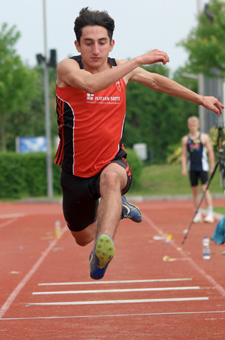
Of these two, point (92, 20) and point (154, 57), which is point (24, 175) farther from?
point (154, 57)

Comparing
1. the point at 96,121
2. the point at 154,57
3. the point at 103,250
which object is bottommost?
the point at 103,250

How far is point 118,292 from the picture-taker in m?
6.12

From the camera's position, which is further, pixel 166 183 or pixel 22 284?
pixel 166 183

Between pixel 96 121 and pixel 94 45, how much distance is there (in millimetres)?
584

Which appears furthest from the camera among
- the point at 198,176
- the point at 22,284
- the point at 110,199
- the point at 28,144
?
the point at 28,144

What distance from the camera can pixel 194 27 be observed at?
26672 mm

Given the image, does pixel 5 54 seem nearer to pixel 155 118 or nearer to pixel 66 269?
pixel 66 269

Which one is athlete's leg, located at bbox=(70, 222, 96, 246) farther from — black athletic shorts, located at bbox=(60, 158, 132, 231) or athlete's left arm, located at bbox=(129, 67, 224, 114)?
athlete's left arm, located at bbox=(129, 67, 224, 114)

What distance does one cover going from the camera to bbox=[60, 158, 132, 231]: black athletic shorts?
15.0 ft

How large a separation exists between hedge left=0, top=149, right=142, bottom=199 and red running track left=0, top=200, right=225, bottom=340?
14.7 meters

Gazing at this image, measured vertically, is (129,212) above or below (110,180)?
below

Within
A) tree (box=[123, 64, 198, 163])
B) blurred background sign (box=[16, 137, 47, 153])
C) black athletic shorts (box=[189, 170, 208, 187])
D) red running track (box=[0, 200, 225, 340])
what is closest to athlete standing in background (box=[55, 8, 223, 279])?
red running track (box=[0, 200, 225, 340])

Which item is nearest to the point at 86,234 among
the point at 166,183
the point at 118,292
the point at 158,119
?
the point at 118,292

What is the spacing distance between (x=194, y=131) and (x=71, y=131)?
808cm
